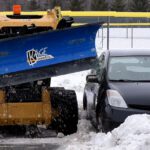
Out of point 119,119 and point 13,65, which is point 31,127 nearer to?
point 13,65

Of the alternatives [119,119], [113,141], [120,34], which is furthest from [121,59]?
[120,34]

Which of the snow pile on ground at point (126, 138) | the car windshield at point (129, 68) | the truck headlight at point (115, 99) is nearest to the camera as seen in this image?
the snow pile on ground at point (126, 138)

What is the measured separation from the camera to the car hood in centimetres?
805

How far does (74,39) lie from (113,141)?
2.04 metres

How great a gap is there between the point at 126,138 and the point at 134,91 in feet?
4.60

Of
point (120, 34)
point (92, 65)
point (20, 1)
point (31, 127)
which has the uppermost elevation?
point (20, 1)

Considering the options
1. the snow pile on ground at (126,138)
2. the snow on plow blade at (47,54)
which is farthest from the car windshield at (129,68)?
the snow pile on ground at (126,138)

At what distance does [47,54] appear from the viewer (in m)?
8.60

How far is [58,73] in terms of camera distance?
8711mm

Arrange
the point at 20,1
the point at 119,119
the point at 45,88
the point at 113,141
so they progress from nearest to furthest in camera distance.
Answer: the point at 113,141 → the point at 119,119 → the point at 45,88 → the point at 20,1

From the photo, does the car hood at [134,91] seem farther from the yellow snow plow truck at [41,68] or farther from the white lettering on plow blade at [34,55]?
the white lettering on plow blade at [34,55]

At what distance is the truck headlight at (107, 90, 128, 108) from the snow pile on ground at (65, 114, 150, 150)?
477 mm

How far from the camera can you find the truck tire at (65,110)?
9219 millimetres

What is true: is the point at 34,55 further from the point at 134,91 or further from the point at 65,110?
the point at 134,91
